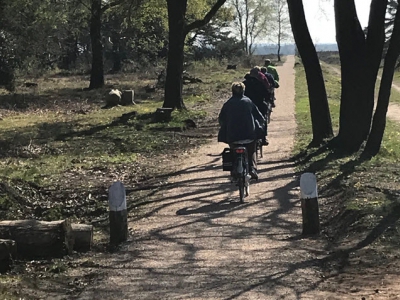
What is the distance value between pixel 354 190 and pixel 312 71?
5.07 meters

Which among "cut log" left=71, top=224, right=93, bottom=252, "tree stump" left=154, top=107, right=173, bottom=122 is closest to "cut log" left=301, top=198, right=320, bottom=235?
"cut log" left=71, top=224, right=93, bottom=252

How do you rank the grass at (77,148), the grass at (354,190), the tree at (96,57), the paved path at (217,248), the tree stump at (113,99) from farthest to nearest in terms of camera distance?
1. the tree at (96,57)
2. the tree stump at (113,99)
3. the grass at (77,148)
4. the grass at (354,190)
5. the paved path at (217,248)

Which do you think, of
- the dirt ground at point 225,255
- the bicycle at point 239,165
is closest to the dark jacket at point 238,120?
the bicycle at point 239,165

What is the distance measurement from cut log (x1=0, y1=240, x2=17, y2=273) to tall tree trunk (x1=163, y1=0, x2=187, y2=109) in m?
15.9

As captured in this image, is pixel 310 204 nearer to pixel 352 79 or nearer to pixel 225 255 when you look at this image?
pixel 225 255

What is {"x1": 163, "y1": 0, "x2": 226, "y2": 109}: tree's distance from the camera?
22031 mm

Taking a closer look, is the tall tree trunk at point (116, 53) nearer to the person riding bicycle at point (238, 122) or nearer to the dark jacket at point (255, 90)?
the dark jacket at point (255, 90)

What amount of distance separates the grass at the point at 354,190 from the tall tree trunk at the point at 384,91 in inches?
10.6

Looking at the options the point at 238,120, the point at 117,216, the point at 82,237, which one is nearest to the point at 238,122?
the point at 238,120

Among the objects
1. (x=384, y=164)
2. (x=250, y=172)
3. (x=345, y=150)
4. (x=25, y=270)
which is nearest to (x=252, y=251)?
(x=25, y=270)

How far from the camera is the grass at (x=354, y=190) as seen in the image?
8.14 metres

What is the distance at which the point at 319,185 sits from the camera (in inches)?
437

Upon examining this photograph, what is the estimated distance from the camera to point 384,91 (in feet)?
38.6

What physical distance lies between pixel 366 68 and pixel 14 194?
7173mm
